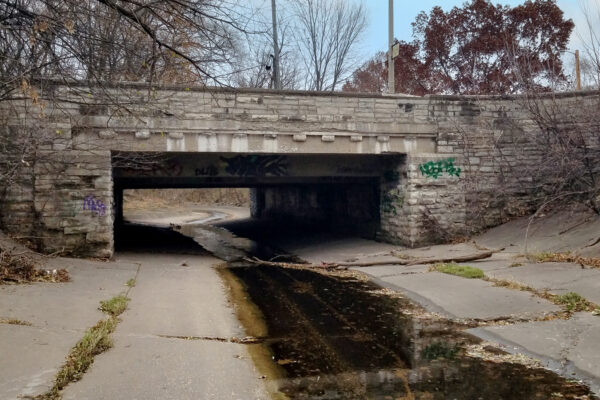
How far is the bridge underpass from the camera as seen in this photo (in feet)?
46.6

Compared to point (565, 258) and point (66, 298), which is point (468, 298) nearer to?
point (565, 258)

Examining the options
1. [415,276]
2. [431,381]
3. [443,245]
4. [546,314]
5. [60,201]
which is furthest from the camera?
[443,245]

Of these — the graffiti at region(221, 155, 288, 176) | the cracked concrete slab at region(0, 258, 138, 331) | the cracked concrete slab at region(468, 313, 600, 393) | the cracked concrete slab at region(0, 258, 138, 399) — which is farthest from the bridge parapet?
the cracked concrete slab at region(468, 313, 600, 393)

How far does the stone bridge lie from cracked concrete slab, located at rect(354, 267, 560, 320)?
14.8 feet

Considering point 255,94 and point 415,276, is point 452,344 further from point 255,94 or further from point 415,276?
point 255,94

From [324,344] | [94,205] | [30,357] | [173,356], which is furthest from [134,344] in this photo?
[94,205]

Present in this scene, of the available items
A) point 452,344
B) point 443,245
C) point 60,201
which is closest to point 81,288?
point 60,201

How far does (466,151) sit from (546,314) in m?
7.96

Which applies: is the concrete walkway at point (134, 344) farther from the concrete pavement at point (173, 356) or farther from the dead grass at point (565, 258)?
the dead grass at point (565, 258)

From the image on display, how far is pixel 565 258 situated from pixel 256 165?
816 centimetres

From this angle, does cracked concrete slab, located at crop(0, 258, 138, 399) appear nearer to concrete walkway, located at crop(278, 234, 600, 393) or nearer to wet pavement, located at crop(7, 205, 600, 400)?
wet pavement, located at crop(7, 205, 600, 400)

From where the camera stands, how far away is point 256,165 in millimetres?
14781

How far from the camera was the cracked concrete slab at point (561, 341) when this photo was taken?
4974 millimetres

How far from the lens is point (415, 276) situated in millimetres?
10078
